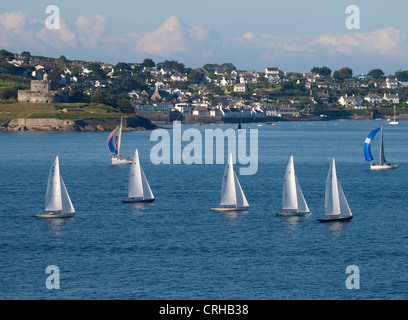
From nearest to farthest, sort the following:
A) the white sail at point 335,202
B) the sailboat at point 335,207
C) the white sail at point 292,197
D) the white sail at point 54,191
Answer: the white sail at point 335,202, the sailboat at point 335,207, the white sail at point 54,191, the white sail at point 292,197

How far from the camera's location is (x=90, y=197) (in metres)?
64.7

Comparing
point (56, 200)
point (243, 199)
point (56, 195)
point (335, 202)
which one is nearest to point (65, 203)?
point (56, 200)

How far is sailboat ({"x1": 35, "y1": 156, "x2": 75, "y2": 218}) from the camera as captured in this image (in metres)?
50.3

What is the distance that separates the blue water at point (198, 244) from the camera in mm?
33969

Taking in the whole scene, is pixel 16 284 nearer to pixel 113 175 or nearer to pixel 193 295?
pixel 193 295

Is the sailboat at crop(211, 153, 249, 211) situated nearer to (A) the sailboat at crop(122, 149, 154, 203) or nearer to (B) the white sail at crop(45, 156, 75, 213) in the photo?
(A) the sailboat at crop(122, 149, 154, 203)

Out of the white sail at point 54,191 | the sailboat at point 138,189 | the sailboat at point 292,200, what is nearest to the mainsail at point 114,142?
the sailboat at point 138,189

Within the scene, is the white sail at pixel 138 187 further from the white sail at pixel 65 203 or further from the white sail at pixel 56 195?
the white sail at pixel 56 195

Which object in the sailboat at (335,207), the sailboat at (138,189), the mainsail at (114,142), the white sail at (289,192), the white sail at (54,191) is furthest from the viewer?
the mainsail at (114,142)

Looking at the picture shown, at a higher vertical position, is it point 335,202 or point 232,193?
point 232,193

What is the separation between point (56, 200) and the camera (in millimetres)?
51406

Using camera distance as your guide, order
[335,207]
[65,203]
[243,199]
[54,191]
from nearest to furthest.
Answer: [335,207]
[54,191]
[65,203]
[243,199]

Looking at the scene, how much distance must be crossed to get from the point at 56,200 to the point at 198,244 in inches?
519

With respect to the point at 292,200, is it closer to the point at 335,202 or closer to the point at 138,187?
the point at 335,202
